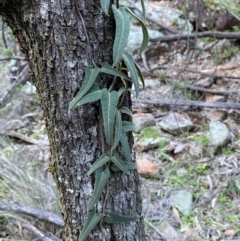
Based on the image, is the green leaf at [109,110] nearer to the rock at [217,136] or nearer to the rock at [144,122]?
the rock at [217,136]

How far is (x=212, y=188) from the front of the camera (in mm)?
2162

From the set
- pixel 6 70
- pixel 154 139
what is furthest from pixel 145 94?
pixel 6 70

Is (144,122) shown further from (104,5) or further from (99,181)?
(104,5)

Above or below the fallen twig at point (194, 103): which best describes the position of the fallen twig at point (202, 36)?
above

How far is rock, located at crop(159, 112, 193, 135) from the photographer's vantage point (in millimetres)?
2562

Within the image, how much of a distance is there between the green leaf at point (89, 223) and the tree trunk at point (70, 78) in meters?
0.02

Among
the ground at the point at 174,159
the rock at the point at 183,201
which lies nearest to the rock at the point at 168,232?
the ground at the point at 174,159

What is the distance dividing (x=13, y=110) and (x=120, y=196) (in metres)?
2.37

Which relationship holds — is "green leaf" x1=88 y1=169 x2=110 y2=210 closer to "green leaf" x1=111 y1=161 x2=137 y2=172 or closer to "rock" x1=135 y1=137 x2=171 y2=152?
"green leaf" x1=111 y1=161 x2=137 y2=172

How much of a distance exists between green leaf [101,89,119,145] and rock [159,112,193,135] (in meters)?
1.72

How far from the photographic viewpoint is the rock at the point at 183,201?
81.0 inches

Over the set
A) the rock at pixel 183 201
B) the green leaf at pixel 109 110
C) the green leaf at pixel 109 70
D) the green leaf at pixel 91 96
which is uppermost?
the green leaf at pixel 109 70

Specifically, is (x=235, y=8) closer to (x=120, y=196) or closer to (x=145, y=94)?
(x=145, y=94)

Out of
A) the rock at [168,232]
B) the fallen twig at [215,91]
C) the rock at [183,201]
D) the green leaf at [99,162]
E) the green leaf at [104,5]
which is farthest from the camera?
the fallen twig at [215,91]
